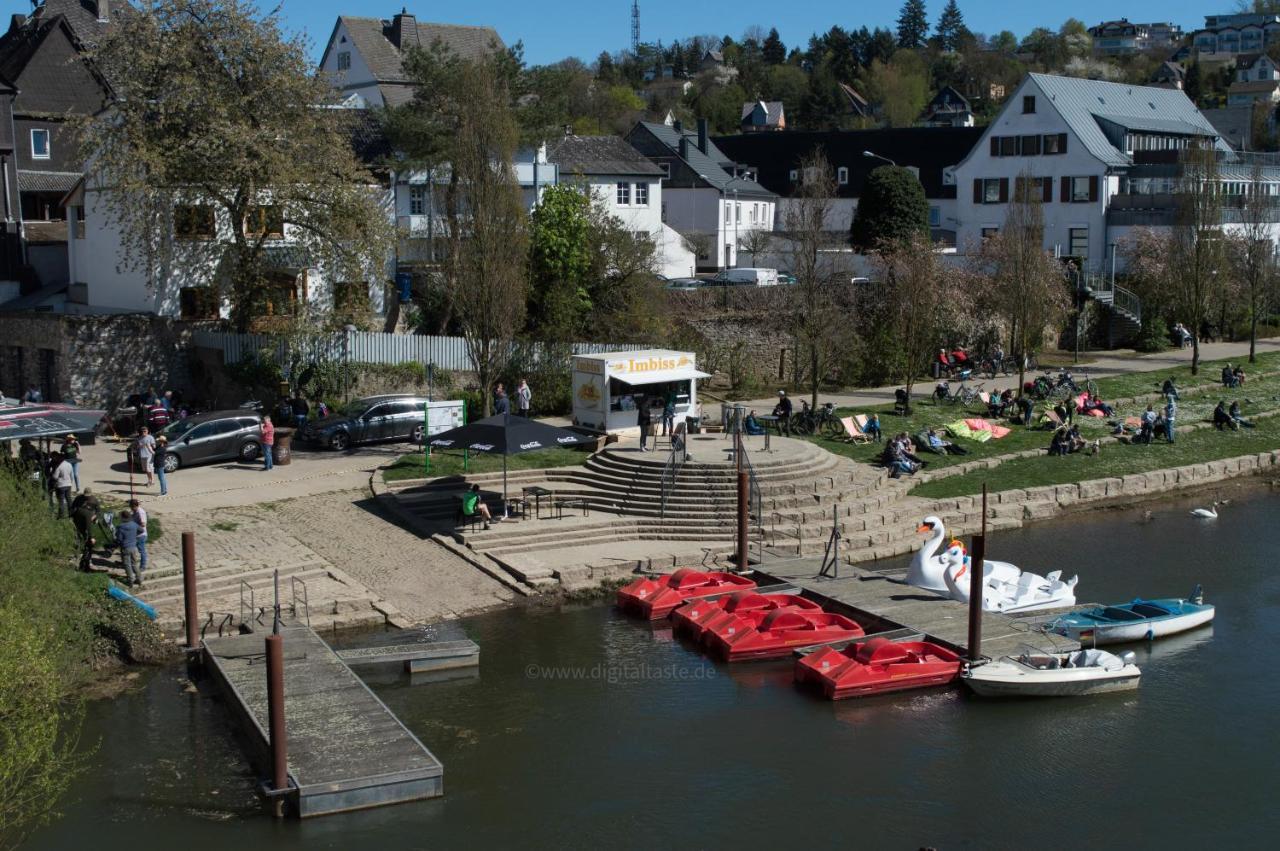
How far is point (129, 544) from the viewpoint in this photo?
26.2m

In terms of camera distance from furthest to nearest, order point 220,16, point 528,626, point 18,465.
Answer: point 220,16, point 18,465, point 528,626

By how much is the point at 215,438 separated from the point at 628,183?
31999 mm

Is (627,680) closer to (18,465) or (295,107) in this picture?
(18,465)

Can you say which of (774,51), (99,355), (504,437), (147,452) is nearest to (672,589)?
(504,437)

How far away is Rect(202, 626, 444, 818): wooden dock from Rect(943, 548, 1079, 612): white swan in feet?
41.0

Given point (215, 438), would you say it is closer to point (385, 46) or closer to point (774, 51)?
point (385, 46)

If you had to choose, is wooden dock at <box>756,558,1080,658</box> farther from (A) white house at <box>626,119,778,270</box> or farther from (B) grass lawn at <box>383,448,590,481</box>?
(A) white house at <box>626,119,778,270</box>

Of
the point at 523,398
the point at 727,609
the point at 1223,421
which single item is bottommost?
the point at 727,609

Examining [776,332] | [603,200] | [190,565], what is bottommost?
[190,565]

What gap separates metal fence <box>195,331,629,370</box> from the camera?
4097cm

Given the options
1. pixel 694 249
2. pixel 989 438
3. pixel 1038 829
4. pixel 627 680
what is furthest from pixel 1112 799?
pixel 694 249

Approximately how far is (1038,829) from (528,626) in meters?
11.3

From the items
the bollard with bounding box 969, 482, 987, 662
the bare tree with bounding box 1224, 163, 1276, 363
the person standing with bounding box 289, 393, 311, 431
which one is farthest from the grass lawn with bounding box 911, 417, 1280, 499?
the person standing with bounding box 289, 393, 311, 431

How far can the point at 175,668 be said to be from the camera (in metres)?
24.3
